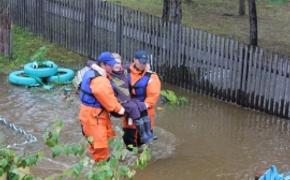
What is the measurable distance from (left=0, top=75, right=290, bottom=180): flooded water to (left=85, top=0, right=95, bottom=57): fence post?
2.43 meters

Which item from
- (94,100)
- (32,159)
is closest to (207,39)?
(94,100)

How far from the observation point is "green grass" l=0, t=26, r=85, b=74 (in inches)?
533

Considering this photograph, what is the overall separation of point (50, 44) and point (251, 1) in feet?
16.4

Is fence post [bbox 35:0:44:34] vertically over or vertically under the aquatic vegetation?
under

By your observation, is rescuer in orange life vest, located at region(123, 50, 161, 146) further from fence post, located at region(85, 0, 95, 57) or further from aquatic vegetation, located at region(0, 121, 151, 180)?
fence post, located at region(85, 0, 95, 57)

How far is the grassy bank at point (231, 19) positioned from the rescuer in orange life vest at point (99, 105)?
929 cm

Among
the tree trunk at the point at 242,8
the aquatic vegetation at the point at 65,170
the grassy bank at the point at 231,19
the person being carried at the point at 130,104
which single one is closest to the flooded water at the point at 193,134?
the person being carried at the point at 130,104

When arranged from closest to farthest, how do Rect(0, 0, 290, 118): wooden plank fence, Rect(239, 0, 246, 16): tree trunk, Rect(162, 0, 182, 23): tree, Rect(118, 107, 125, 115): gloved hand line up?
Rect(118, 107, 125, 115): gloved hand < Rect(0, 0, 290, 118): wooden plank fence < Rect(162, 0, 182, 23): tree < Rect(239, 0, 246, 16): tree trunk

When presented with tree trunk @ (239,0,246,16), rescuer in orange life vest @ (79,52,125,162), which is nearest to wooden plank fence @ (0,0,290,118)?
rescuer in orange life vest @ (79,52,125,162)

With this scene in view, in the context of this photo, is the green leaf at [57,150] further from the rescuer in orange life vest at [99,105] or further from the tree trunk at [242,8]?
the tree trunk at [242,8]

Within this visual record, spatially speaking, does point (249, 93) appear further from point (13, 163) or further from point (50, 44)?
point (13, 163)

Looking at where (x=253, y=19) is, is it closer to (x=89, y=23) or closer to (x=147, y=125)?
(x=89, y=23)

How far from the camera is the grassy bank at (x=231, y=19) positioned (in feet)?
56.8

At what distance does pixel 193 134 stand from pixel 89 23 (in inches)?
205
